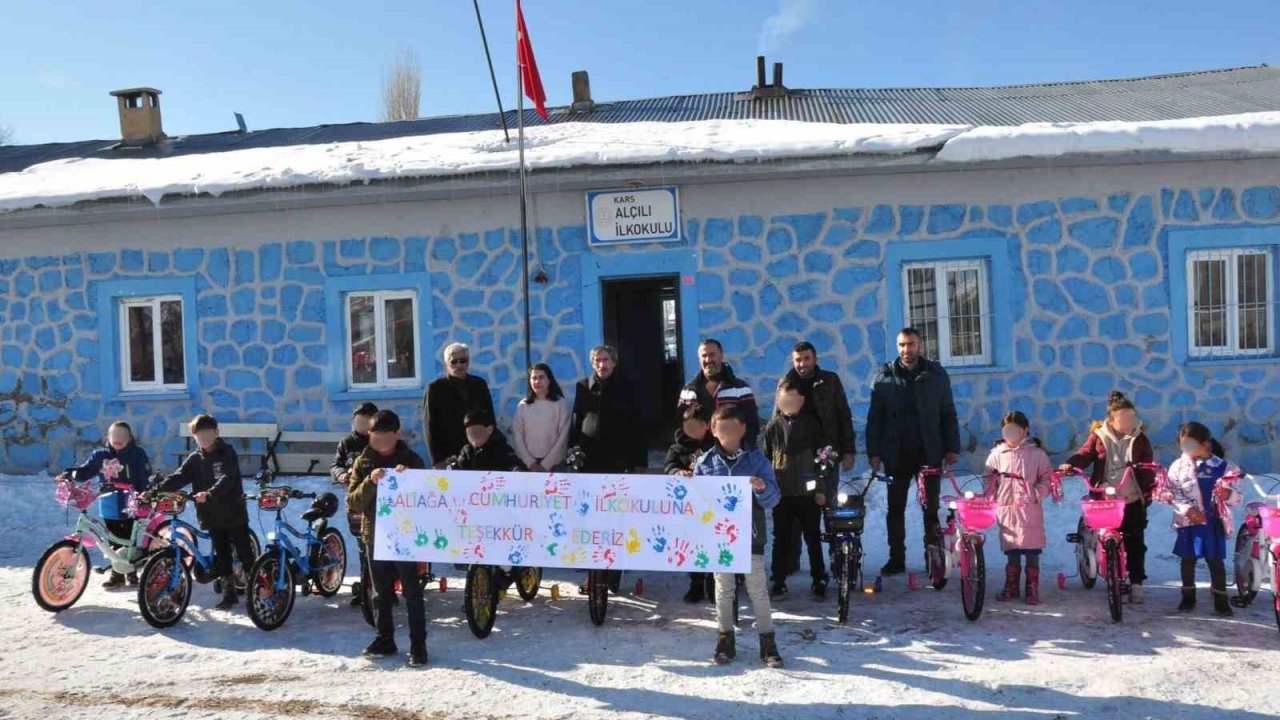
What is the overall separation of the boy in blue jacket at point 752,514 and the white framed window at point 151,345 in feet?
21.3

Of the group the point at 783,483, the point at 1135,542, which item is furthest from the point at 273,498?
the point at 1135,542

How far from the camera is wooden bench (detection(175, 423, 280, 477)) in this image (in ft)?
31.0

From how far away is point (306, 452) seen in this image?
9.52 meters

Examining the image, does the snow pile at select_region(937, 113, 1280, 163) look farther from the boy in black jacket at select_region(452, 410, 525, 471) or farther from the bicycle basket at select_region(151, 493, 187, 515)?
the bicycle basket at select_region(151, 493, 187, 515)

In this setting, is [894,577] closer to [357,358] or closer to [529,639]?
[529,639]

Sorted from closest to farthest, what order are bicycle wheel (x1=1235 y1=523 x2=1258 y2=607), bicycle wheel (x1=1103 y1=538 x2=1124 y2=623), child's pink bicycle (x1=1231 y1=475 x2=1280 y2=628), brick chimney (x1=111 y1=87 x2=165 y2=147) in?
child's pink bicycle (x1=1231 y1=475 x2=1280 y2=628) → bicycle wheel (x1=1103 y1=538 x2=1124 y2=623) → bicycle wheel (x1=1235 y1=523 x2=1258 y2=607) → brick chimney (x1=111 y1=87 x2=165 y2=147)

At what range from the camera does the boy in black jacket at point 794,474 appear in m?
6.36

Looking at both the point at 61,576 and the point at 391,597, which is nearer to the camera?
the point at 391,597

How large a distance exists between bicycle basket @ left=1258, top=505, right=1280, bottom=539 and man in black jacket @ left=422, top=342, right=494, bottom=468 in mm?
4719

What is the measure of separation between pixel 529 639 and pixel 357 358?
4.68m

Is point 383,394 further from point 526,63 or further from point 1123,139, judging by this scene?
point 1123,139

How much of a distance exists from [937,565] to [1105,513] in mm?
1087

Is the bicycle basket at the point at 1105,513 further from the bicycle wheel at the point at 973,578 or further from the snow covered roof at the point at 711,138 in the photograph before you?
the snow covered roof at the point at 711,138

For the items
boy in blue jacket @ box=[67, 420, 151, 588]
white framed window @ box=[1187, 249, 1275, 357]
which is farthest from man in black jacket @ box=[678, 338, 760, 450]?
white framed window @ box=[1187, 249, 1275, 357]
